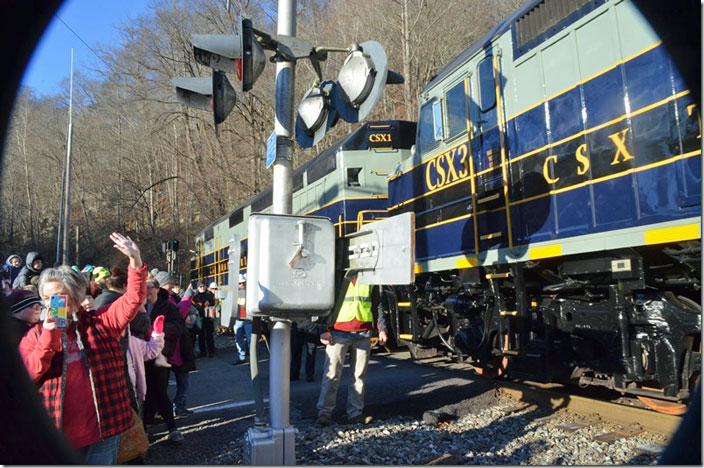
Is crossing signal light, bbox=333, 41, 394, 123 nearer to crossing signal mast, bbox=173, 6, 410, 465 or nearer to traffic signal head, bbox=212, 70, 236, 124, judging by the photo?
crossing signal mast, bbox=173, 6, 410, 465

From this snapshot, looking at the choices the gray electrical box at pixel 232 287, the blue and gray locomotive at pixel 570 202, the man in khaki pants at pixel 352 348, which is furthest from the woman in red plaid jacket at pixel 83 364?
the blue and gray locomotive at pixel 570 202

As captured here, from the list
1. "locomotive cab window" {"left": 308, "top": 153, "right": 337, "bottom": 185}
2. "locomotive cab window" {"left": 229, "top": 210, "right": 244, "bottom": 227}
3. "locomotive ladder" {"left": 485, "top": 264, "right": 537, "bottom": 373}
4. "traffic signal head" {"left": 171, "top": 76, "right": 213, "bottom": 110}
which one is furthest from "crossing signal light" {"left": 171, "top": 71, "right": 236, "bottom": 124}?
"locomotive cab window" {"left": 229, "top": 210, "right": 244, "bottom": 227}

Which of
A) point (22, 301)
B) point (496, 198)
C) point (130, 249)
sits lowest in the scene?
point (22, 301)

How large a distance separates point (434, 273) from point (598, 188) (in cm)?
308

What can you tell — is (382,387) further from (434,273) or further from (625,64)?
(625,64)

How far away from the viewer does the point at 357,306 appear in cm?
564

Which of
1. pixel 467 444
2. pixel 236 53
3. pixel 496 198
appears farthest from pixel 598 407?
pixel 236 53

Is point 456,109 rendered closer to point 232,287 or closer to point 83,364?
point 232,287

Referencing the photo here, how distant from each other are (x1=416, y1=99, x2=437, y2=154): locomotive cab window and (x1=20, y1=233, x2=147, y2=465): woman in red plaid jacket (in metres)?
4.84

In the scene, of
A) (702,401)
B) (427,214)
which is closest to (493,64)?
(427,214)

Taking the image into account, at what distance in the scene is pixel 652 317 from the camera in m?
4.30

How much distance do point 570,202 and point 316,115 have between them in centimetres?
253

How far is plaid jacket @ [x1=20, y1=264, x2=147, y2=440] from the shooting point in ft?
8.34

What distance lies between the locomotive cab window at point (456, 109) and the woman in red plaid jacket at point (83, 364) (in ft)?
14.8
